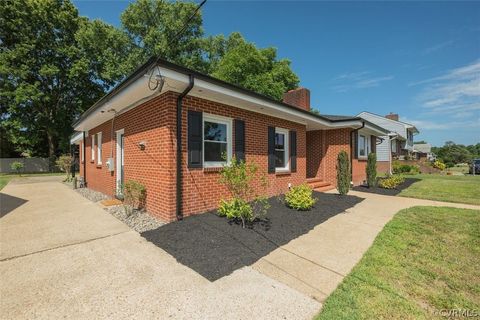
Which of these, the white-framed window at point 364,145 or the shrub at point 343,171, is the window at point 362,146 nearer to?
the white-framed window at point 364,145

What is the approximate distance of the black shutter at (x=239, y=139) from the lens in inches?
247

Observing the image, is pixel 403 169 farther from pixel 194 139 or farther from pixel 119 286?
pixel 119 286

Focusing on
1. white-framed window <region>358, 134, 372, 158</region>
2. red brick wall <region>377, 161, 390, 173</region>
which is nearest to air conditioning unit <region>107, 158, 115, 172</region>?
white-framed window <region>358, 134, 372, 158</region>

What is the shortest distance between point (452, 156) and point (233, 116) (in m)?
61.9

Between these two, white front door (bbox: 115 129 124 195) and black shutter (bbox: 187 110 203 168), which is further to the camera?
white front door (bbox: 115 129 124 195)

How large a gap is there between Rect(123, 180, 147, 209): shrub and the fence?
2645 cm

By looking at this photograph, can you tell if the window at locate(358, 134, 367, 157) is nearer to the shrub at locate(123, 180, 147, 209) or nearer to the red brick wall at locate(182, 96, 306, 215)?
the red brick wall at locate(182, 96, 306, 215)

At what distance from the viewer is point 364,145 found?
1277 cm

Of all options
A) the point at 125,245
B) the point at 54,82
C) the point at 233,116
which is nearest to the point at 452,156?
the point at 233,116

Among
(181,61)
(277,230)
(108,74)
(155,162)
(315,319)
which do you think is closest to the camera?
(315,319)

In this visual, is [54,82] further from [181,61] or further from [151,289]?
[151,289]

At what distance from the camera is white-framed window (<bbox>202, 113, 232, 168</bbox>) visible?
5766mm

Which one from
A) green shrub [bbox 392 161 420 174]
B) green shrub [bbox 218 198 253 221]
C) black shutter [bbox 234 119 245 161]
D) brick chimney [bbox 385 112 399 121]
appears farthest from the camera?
brick chimney [bbox 385 112 399 121]

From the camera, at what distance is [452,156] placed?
48.3 meters
